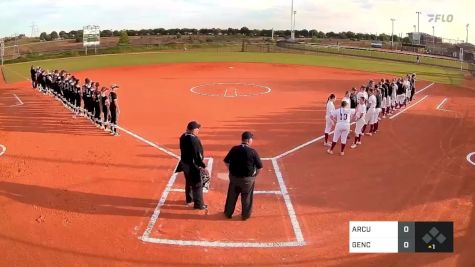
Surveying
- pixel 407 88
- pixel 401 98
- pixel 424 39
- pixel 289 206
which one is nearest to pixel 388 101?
pixel 401 98

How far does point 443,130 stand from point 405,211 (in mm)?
9339

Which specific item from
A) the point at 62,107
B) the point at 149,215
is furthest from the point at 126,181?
the point at 62,107

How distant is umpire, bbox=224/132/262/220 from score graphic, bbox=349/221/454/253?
90.6 inches

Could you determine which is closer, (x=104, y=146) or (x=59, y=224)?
(x=59, y=224)

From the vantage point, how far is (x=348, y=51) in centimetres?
5666

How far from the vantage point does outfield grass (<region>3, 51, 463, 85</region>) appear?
128 feet

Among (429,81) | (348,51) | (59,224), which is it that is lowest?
(59,224)

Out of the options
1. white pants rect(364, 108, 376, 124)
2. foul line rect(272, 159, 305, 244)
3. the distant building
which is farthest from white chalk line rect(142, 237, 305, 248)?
the distant building

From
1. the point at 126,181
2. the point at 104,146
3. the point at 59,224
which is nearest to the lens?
the point at 59,224

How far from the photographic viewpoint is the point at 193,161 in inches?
370

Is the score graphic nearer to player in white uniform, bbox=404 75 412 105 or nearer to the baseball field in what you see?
the baseball field

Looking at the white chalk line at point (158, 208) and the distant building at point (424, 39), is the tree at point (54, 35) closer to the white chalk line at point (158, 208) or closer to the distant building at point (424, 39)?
the distant building at point (424, 39)

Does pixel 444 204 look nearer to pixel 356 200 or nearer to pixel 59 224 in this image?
pixel 356 200

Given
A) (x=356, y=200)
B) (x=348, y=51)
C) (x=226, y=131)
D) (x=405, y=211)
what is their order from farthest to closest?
(x=348, y=51) → (x=226, y=131) → (x=356, y=200) → (x=405, y=211)
